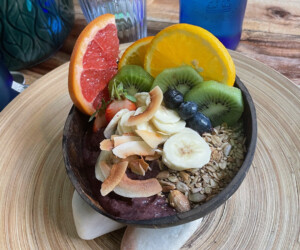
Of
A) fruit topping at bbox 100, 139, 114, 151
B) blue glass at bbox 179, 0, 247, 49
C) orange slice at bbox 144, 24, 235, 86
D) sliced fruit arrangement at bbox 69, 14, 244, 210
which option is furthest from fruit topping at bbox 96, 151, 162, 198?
blue glass at bbox 179, 0, 247, 49

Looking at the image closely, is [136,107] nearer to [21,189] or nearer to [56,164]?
[56,164]

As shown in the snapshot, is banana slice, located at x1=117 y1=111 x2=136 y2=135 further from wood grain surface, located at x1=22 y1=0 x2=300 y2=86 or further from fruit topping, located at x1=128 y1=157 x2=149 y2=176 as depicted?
wood grain surface, located at x1=22 y1=0 x2=300 y2=86

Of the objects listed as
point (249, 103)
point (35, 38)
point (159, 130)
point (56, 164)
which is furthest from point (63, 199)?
point (35, 38)

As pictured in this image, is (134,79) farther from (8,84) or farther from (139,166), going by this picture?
(8,84)

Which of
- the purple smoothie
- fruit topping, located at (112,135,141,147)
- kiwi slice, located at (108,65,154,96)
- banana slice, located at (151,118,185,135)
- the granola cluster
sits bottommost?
the purple smoothie

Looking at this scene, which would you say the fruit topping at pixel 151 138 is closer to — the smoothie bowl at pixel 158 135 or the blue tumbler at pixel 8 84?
the smoothie bowl at pixel 158 135
